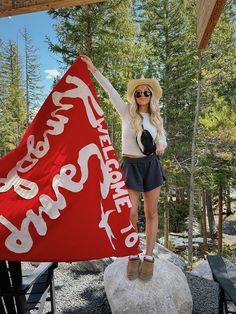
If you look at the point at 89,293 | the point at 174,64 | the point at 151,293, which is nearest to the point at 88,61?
the point at 151,293

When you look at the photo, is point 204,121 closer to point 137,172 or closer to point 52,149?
point 137,172

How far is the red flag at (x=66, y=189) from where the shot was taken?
1988 mm

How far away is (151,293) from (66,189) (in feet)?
6.27

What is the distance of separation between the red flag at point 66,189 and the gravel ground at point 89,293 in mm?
2500

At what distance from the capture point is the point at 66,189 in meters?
2.13

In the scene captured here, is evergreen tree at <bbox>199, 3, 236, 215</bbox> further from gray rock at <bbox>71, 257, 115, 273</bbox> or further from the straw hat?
the straw hat

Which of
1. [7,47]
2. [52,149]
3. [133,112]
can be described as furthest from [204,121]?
[7,47]

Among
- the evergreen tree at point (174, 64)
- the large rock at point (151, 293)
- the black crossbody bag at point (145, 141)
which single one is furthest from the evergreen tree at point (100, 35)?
the large rock at point (151, 293)

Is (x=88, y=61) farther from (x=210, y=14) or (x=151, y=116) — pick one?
(x=210, y=14)

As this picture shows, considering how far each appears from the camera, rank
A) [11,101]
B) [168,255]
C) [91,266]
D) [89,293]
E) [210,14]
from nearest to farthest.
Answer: [210,14] → [89,293] → [91,266] → [168,255] → [11,101]

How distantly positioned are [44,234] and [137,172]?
54.6 inches

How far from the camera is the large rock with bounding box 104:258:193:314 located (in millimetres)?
3428

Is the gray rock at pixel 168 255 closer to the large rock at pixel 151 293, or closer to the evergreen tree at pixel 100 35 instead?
the large rock at pixel 151 293

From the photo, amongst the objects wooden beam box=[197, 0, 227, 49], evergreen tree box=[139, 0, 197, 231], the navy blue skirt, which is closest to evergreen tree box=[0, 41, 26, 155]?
evergreen tree box=[139, 0, 197, 231]
